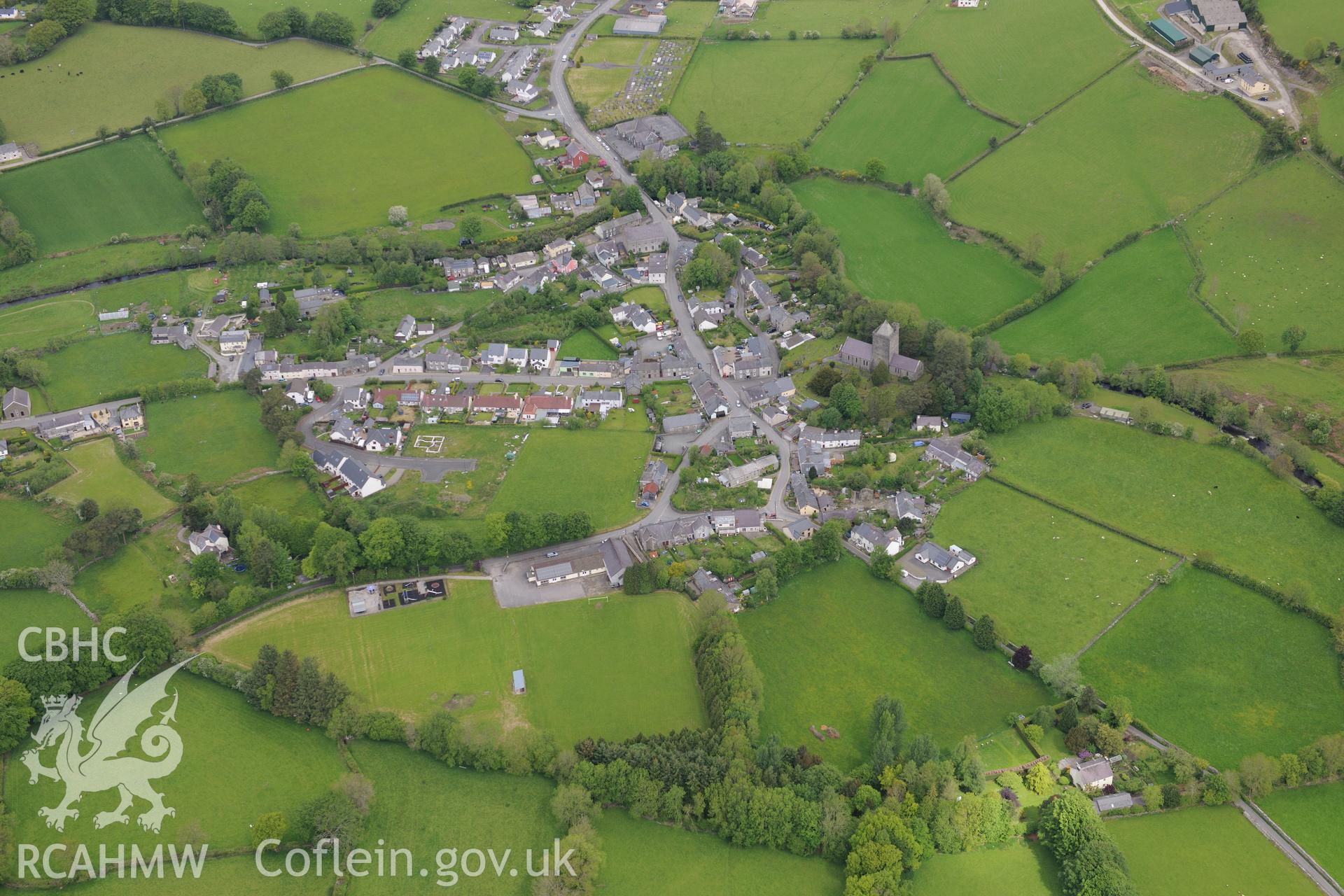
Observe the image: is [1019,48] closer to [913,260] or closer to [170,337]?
[913,260]

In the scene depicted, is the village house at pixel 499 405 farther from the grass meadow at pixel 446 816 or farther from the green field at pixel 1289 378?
the green field at pixel 1289 378

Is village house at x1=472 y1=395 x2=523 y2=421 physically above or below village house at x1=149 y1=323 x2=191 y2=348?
below

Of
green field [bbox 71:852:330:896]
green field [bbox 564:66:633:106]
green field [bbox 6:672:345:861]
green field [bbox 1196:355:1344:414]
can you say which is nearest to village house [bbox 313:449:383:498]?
green field [bbox 6:672:345:861]

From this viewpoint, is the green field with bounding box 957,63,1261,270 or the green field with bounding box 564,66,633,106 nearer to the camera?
the green field with bounding box 957,63,1261,270

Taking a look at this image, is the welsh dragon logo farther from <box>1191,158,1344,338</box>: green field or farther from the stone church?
<box>1191,158,1344,338</box>: green field

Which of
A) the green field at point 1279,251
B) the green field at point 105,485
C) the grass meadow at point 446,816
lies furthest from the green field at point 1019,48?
the green field at point 105,485

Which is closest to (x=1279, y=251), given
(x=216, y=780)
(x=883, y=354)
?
(x=883, y=354)
